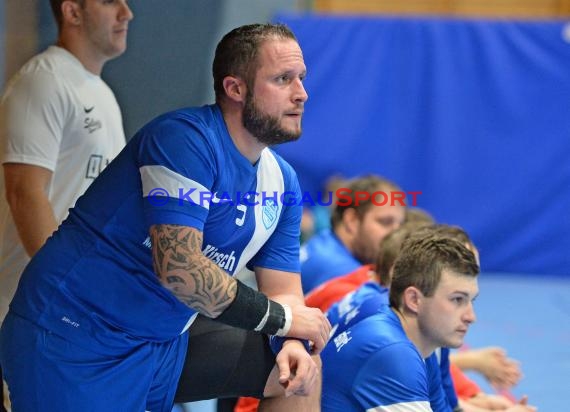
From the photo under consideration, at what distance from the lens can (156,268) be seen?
8.71 feet

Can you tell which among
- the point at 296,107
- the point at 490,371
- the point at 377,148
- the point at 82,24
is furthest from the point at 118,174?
the point at 377,148

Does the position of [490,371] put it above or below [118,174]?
above

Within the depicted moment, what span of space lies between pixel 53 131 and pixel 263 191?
1022 mm

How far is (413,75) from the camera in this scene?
34.1ft

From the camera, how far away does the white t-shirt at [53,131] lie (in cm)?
350

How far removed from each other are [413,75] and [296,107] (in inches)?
305

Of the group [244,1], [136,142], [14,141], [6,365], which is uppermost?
[244,1]

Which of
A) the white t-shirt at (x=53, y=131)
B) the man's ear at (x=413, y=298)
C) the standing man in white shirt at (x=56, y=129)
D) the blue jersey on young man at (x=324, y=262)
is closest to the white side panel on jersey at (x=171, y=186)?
the standing man in white shirt at (x=56, y=129)

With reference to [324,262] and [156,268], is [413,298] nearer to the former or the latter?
[156,268]

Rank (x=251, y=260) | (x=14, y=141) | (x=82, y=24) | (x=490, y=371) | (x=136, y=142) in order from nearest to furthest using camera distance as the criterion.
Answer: (x=136, y=142) < (x=251, y=260) < (x=14, y=141) < (x=82, y=24) < (x=490, y=371)

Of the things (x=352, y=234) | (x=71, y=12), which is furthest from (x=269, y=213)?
(x=352, y=234)

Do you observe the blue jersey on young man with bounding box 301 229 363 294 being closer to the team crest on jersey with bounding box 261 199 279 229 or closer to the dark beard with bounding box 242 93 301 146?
the team crest on jersey with bounding box 261 199 279 229

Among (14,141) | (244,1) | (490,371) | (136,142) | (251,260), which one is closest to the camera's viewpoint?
(136,142)

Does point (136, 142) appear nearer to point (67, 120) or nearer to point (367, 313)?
point (67, 120)
